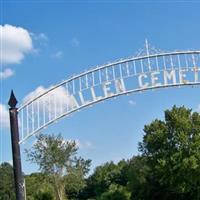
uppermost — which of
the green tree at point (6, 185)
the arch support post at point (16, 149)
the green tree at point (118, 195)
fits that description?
the green tree at point (6, 185)

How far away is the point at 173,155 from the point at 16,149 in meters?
36.9

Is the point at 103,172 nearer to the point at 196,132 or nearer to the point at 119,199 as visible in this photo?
the point at 119,199

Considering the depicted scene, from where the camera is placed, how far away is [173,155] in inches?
2088

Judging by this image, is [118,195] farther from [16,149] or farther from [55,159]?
[16,149]

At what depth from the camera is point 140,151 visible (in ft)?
190

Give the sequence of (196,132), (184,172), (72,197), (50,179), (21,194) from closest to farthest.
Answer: (21,194) < (184,172) < (196,132) < (50,179) < (72,197)

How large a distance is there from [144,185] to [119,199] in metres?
4.79

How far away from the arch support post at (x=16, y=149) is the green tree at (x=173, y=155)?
3537 cm

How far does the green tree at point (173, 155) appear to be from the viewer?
52156 mm

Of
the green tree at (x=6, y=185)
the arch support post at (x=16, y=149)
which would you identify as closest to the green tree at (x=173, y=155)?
the arch support post at (x=16, y=149)

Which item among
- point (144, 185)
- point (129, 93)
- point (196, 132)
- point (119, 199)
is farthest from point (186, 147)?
point (129, 93)

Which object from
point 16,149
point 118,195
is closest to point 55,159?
point 118,195

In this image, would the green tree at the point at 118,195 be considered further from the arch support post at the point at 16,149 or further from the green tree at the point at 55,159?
the arch support post at the point at 16,149

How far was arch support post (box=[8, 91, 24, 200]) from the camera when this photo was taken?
56.0 feet
